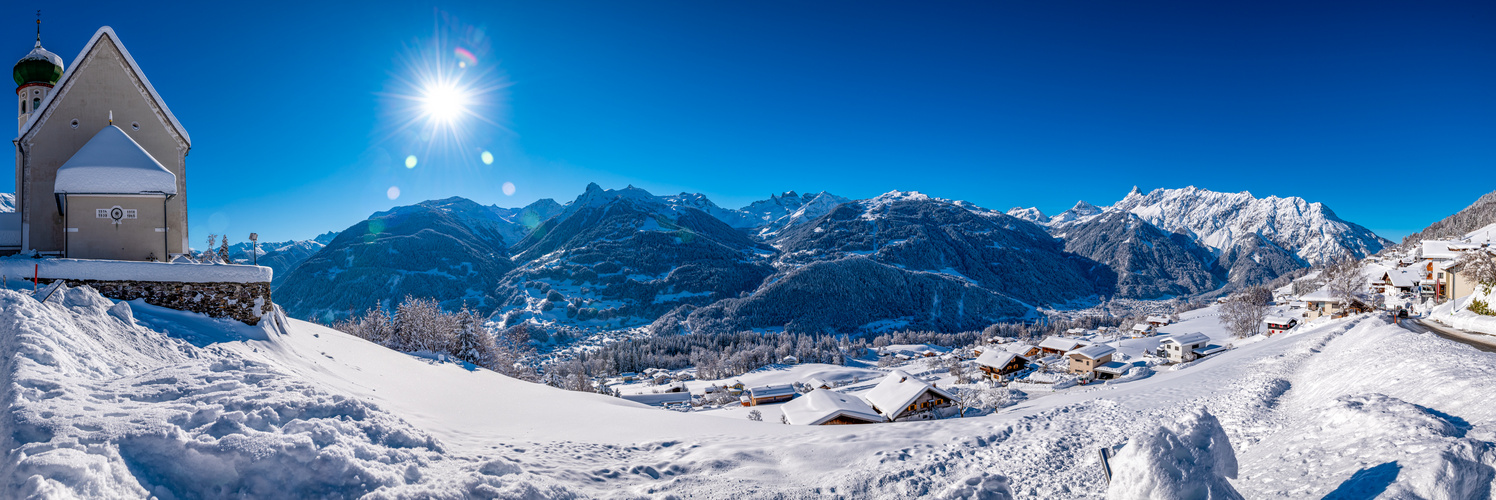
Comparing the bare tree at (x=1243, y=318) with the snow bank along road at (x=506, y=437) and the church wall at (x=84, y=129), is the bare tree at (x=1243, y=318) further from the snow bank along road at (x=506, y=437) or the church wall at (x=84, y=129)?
the church wall at (x=84, y=129)

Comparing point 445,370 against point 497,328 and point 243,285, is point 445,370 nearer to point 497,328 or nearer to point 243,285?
point 243,285

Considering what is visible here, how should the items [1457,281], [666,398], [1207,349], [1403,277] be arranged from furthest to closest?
[1403,277], [666,398], [1207,349], [1457,281]

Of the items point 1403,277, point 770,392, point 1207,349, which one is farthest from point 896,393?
point 1403,277

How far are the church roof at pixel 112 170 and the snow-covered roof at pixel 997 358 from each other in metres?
67.4

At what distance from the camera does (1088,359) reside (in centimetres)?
5953

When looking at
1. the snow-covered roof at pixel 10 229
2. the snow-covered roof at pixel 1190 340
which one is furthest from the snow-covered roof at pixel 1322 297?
the snow-covered roof at pixel 10 229

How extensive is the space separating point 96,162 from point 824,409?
27174 millimetres

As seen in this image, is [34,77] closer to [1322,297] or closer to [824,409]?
[824,409]

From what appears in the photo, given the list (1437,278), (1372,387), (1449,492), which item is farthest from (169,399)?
(1437,278)

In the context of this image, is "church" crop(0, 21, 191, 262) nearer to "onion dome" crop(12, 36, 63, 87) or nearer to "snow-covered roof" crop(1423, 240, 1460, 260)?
"onion dome" crop(12, 36, 63, 87)

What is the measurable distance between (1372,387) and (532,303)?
195541 millimetres

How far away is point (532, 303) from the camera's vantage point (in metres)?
188

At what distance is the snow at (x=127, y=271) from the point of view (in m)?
12.0

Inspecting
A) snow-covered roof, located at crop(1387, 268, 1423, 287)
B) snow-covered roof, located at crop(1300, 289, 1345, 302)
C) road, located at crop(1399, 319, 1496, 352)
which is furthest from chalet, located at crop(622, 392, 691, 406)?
snow-covered roof, located at crop(1387, 268, 1423, 287)
